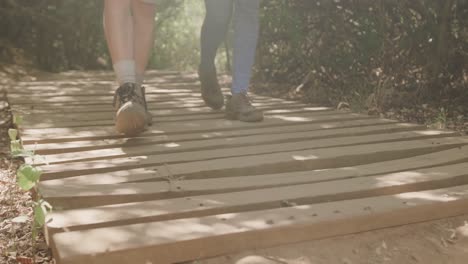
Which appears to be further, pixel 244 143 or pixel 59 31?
pixel 59 31

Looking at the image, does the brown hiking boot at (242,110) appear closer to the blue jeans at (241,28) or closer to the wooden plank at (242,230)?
the blue jeans at (241,28)

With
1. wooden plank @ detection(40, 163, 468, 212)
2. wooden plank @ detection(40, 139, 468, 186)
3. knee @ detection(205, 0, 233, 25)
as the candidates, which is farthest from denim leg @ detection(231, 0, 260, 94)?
wooden plank @ detection(40, 163, 468, 212)

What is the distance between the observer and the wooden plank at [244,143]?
244 centimetres

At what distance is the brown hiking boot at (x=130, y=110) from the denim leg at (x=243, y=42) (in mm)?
712

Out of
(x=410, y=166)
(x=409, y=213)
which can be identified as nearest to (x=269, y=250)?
(x=409, y=213)

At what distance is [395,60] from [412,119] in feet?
1.96

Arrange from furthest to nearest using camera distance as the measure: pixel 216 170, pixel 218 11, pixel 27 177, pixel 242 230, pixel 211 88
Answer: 1. pixel 211 88
2. pixel 218 11
3. pixel 216 170
4. pixel 27 177
5. pixel 242 230

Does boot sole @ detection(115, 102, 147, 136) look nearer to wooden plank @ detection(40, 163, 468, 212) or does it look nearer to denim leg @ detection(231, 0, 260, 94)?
wooden plank @ detection(40, 163, 468, 212)

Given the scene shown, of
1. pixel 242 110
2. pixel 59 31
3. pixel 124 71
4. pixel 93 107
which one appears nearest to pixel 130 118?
pixel 124 71

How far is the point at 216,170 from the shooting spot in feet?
7.36

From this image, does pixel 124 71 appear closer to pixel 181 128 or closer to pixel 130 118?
pixel 130 118

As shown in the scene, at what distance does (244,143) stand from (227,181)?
604 mm

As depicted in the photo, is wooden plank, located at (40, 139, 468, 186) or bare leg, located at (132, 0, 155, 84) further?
bare leg, located at (132, 0, 155, 84)

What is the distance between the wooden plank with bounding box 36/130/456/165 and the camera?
244 centimetres
